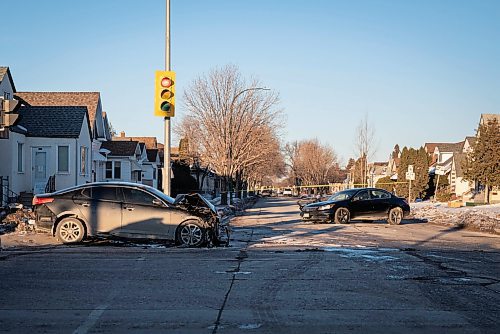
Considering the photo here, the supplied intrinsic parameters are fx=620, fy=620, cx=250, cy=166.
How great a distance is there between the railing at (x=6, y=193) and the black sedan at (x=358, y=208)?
12234mm

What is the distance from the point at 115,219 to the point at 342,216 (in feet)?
41.0

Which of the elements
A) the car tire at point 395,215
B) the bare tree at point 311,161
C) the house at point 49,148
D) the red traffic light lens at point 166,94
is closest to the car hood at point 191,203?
the red traffic light lens at point 166,94

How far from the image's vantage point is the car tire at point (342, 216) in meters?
25.6

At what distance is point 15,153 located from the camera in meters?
28.1

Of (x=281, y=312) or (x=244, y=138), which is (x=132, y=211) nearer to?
(x=281, y=312)

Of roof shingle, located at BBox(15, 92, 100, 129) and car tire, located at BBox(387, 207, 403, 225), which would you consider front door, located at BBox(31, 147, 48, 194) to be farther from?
car tire, located at BBox(387, 207, 403, 225)

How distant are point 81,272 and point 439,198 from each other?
1848 inches

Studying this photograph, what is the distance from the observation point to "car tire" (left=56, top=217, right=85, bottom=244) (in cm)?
1536

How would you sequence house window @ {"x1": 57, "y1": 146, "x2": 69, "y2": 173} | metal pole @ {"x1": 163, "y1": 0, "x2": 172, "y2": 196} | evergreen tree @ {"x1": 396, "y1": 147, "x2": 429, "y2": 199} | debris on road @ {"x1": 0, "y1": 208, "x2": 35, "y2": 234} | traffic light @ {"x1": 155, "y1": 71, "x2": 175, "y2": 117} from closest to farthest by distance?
traffic light @ {"x1": 155, "y1": 71, "x2": 175, "y2": 117} → debris on road @ {"x1": 0, "y1": 208, "x2": 35, "y2": 234} → metal pole @ {"x1": 163, "y1": 0, "x2": 172, "y2": 196} → house window @ {"x1": 57, "y1": 146, "x2": 69, "y2": 173} → evergreen tree @ {"x1": 396, "y1": 147, "x2": 429, "y2": 199}

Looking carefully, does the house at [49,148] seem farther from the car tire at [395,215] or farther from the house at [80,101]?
the car tire at [395,215]

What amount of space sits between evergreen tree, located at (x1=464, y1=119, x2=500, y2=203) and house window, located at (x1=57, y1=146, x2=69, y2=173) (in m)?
27.4

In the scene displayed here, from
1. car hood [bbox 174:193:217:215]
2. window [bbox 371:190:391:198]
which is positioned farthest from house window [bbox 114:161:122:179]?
car hood [bbox 174:193:217:215]

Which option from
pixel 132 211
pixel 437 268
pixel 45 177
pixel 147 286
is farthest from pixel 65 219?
pixel 45 177

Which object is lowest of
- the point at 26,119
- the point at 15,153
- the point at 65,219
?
the point at 65,219
